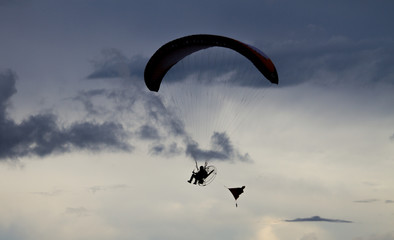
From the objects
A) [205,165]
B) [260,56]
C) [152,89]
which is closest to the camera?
[260,56]

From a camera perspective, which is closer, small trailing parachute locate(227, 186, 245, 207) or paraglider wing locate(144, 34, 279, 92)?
paraglider wing locate(144, 34, 279, 92)

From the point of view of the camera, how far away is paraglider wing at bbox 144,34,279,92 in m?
43.3

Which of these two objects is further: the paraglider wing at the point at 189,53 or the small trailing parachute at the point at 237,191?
the small trailing parachute at the point at 237,191

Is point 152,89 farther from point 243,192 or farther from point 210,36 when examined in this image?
point 243,192

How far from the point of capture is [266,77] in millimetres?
43969

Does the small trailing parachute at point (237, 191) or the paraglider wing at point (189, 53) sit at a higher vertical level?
the paraglider wing at point (189, 53)

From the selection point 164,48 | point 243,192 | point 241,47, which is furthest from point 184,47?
point 243,192

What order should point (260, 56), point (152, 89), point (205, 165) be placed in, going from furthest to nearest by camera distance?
1. point (152, 89)
2. point (205, 165)
3. point (260, 56)

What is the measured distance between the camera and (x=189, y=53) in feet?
153

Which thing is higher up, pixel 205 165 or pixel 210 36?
pixel 210 36

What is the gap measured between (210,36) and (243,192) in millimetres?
12352

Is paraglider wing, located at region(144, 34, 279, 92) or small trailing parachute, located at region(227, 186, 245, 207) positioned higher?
paraglider wing, located at region(144, 34, 279, 92)

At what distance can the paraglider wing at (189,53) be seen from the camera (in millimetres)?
43281

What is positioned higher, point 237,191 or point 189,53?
point 189,53
